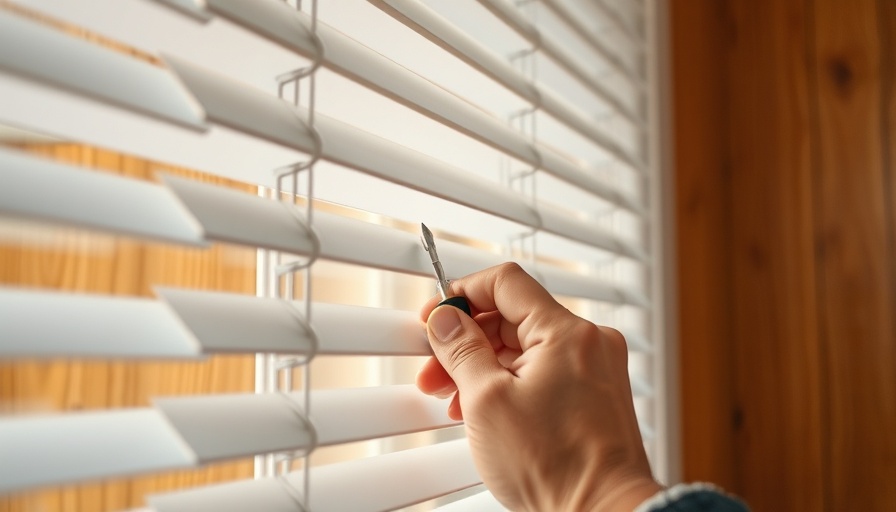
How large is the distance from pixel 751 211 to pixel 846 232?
16 cm

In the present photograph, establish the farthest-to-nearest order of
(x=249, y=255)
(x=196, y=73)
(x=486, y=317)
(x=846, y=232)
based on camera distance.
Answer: (x=846, y=232), (x=249, y=255), (x=486, y=317), (x=196, y=73)

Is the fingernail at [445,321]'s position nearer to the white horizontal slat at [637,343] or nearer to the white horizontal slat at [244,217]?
the white horizontal slat at [244,217]

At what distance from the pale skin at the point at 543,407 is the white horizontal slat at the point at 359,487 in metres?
0.06

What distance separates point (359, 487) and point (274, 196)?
0.24 m

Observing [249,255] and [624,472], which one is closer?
[624,472]

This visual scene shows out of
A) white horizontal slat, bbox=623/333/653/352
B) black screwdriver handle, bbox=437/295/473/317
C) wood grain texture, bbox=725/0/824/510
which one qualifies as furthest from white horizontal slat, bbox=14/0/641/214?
wood grain texture, bbox=725/0/824/510

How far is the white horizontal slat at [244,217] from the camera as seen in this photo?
1.67 ft

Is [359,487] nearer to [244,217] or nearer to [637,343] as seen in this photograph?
[244,217]

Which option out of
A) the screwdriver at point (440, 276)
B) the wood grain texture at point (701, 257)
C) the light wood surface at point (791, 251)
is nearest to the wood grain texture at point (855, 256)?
the light wood surface at point (791, 251)

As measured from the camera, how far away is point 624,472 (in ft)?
2.25

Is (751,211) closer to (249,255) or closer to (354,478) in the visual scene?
(249,255)

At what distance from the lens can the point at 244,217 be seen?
21.5 inches

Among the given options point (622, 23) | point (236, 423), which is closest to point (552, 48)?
point (622, 23)

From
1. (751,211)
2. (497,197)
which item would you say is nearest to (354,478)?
(497,197)
